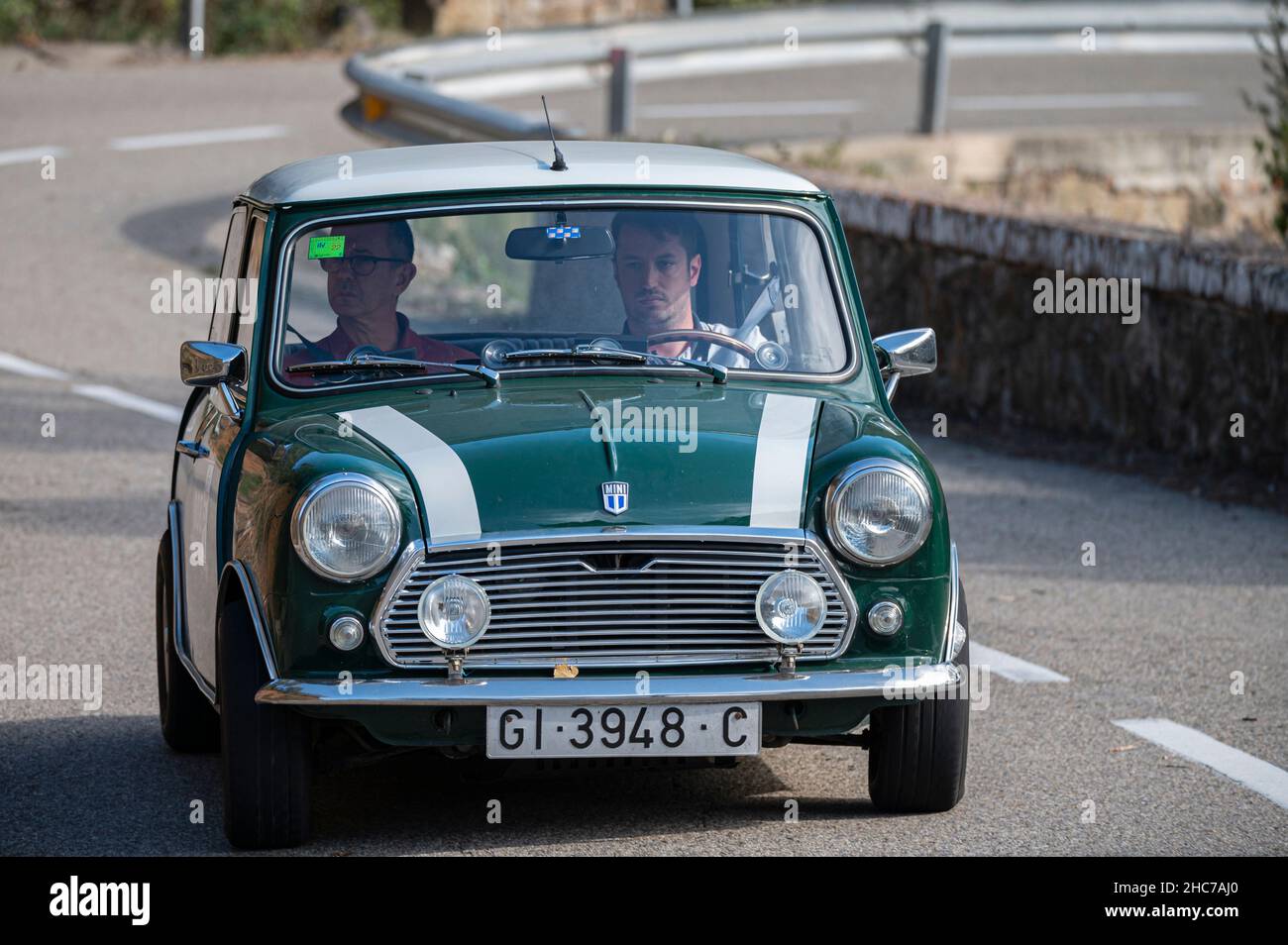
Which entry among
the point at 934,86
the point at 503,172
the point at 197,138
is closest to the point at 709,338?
the point at 503,172

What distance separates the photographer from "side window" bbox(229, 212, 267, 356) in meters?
5.88

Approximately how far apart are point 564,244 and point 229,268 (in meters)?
1.23

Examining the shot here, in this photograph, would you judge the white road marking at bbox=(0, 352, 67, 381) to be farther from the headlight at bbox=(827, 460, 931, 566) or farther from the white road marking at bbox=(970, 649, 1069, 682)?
the headlight at bbox=(827, 460, 931, 566)

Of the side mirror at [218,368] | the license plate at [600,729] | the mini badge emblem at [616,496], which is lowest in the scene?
the license plate at [600,729]

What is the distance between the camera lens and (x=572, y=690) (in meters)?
4.86

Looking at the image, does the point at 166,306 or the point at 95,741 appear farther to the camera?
the point at 166,306

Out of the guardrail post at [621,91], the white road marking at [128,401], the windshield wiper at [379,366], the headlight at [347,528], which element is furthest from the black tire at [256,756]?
the guardrail post at [621,91]

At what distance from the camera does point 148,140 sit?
723 inches

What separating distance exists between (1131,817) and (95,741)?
3.02 meters

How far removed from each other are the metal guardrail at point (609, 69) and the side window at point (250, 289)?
593 centimetres

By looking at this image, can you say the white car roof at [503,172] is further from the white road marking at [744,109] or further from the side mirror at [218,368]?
the white road marking at [744,109]

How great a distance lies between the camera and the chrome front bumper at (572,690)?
4840 millimetres

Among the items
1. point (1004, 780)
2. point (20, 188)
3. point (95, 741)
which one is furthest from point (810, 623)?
point (20, 188)

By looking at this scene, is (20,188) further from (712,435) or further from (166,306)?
(712,435)
